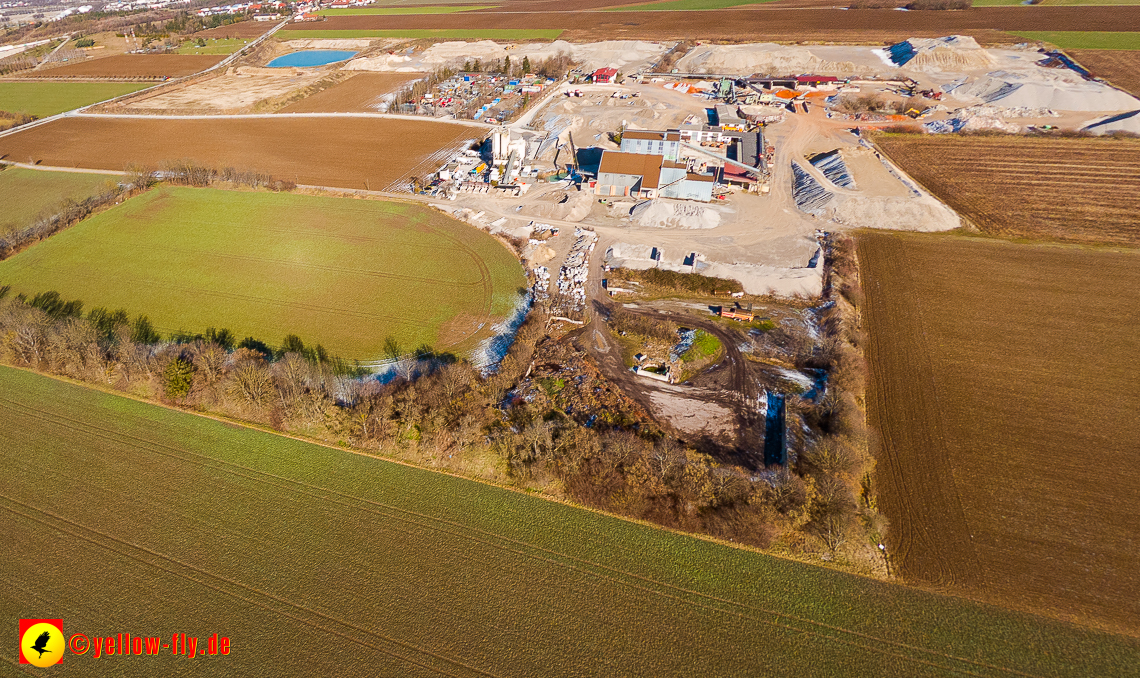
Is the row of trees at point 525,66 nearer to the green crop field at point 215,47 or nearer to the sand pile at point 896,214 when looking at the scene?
the sand pile at point 896,214

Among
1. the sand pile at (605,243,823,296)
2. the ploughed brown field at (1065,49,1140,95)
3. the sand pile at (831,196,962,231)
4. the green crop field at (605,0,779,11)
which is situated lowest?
the sand pile at (605,243,823,296)

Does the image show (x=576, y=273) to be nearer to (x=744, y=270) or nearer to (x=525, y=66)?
(x=744, y=270)

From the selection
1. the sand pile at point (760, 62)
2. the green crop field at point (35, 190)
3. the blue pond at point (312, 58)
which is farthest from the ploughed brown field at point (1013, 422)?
the blue pond at point (312, 58)

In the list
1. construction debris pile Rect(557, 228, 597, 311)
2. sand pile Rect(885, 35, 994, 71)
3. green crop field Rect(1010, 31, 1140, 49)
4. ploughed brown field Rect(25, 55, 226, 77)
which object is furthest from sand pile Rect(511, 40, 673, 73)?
ploughed brown field Rect(25, 55, 226, 77)

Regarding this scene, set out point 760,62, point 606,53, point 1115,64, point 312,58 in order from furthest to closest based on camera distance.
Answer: point 312,58 < point 606,53 < point 760,62 < point 1115,64

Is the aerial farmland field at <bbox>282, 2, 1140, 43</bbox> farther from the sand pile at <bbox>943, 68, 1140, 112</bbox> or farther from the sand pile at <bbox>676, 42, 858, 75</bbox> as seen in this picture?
the sand pile at <bbox>943, 68, 1140, 112</bbox>

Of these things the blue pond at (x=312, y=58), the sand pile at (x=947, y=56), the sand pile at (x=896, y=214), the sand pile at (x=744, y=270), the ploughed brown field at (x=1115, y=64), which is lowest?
the sand pile at (x=744, y=270)

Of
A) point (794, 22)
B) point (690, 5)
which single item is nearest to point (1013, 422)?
point (794, 22)
